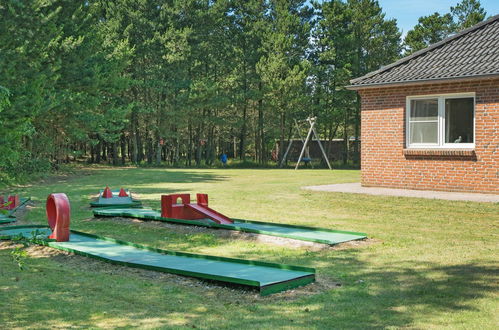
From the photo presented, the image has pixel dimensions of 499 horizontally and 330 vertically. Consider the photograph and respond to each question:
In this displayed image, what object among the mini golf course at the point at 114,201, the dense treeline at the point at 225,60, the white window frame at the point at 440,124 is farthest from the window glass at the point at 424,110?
the dense treeline at the point at 225,60

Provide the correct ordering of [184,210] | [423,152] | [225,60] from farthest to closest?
[225,60] < [423,152] < [184,210]

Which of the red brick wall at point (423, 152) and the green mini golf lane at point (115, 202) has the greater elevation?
the red brick wall at point (423, 152)

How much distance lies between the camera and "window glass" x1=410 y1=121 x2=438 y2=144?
16.2 m

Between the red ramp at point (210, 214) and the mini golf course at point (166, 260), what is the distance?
2331mm

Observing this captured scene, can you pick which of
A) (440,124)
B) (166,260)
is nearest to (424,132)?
(440,124)

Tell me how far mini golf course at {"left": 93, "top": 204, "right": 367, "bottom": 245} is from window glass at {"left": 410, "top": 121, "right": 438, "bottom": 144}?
24.9ft

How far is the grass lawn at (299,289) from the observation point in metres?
5.22

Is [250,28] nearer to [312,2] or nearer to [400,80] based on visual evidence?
[312,2]

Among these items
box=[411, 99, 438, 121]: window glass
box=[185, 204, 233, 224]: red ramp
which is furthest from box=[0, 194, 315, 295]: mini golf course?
box=[411, 99, 438, 121]: window glass

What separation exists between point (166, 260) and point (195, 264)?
57 cm

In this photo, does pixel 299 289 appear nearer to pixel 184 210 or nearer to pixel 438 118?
pixel 184 210

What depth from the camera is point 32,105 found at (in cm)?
1359

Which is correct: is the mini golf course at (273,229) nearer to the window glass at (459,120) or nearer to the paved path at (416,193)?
the paved path at (416,193)

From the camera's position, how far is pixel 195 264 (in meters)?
7.32
